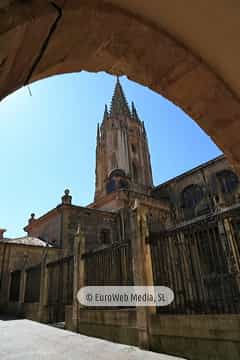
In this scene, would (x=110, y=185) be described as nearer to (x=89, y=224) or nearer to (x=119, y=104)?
(x=89, y=224)

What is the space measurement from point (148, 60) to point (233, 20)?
60cm

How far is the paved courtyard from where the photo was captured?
15.7ft

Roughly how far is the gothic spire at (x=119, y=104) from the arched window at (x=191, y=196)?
26.7 meters

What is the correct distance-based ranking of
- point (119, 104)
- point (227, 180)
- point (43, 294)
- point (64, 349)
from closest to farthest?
point (64, 349) < point (43, 294) < point (227, 180) < point (119, 104)

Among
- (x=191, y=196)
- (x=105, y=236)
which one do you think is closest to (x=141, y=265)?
(x=105, y=236)

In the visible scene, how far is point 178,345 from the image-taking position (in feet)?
16.3

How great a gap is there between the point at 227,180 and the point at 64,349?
20.8m

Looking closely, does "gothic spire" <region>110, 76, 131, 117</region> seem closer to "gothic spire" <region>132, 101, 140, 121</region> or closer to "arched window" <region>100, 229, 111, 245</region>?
"gothic spire" <region>132, 101, 140, 121</region>

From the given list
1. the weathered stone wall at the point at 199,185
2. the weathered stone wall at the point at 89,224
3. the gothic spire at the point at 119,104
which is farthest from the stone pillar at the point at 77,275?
the gothic spire at the point at 119,104

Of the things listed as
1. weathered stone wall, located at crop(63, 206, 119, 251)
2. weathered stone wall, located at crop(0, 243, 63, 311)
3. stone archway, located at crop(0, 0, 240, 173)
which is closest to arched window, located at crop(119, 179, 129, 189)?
weathered stone wall, located at crop(63, 206, 119, 251)

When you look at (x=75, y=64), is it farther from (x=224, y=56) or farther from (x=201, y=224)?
(x=201, y=224)

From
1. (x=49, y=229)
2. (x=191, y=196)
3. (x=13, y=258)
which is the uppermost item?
(x=191, y=196)

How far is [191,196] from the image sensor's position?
976 inches

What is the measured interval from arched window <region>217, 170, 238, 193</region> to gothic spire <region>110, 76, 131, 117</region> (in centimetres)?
2902
